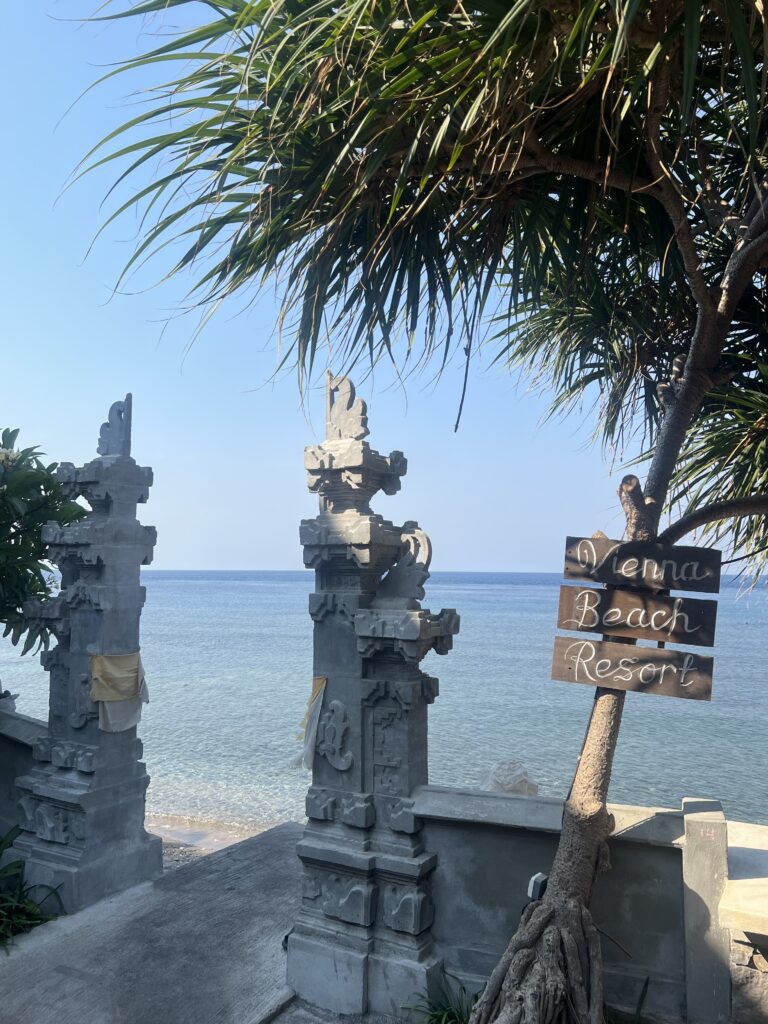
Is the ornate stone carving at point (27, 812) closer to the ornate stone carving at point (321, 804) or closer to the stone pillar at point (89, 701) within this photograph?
the stone pillar at point (89, 701)

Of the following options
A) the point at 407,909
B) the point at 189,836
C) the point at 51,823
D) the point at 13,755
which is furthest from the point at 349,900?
the point at 189,836

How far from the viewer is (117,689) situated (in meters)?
6.04

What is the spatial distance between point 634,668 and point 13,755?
5412 millimetres

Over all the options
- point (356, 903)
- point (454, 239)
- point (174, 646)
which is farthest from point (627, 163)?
point (174, 646)

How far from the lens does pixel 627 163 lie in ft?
12.7

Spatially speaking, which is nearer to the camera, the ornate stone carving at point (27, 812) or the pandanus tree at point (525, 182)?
the pandanus tree at point (525, 182)

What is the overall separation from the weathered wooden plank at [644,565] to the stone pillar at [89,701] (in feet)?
12.3

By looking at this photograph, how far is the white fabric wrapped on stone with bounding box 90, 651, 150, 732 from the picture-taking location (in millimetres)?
5953

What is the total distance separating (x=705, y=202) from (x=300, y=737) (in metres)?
3.75

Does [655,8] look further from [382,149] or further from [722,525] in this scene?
[722,525]

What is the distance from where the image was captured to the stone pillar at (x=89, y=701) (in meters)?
5.95

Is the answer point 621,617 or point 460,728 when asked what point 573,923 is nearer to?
point 621,617

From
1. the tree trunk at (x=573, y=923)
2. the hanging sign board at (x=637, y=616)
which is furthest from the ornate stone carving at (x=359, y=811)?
the hanging sign board at (x=637, y=616)

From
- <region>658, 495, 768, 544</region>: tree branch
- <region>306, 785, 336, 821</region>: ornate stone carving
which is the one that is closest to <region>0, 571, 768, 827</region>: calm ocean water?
<region>658, 495, 768, 544</region>: tree branch
